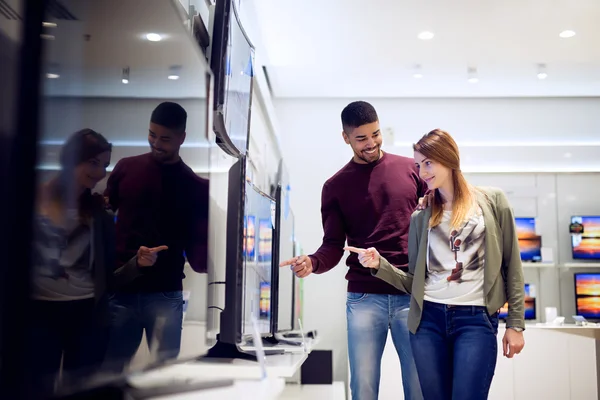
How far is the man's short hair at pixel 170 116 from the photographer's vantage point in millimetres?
1044

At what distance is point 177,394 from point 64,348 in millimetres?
471

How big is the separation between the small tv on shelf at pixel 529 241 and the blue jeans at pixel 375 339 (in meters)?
4.41

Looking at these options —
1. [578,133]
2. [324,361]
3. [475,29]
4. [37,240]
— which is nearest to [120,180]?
[37,240]

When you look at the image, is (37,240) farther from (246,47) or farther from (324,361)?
(324,361)

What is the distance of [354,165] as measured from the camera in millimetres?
2561

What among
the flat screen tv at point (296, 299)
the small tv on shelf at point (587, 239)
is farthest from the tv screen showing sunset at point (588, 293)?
the flat screen tv at point (296, 299)

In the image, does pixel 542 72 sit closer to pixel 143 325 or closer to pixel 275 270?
pixel 275 270

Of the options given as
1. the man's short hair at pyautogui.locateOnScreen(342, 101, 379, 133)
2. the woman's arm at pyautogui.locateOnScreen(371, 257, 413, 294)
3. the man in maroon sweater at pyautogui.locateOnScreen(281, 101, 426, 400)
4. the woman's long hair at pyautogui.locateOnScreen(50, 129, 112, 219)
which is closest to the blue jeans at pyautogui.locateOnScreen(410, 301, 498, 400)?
the woman's arm at pyautogui.locateOnScreen(371, 257, 413, 294)

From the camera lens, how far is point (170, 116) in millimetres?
1126

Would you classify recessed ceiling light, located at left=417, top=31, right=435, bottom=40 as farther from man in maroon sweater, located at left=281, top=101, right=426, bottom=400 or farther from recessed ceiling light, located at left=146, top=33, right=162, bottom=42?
recessed ceiling light, located at left=146, top=33, right=162, bottom=42

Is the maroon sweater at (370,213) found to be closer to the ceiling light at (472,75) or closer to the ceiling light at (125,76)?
the ceiling light at (125,76)

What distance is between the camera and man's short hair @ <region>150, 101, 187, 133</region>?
1.04 meters

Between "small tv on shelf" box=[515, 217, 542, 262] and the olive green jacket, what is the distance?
4523mm

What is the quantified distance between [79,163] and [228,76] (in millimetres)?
1136
